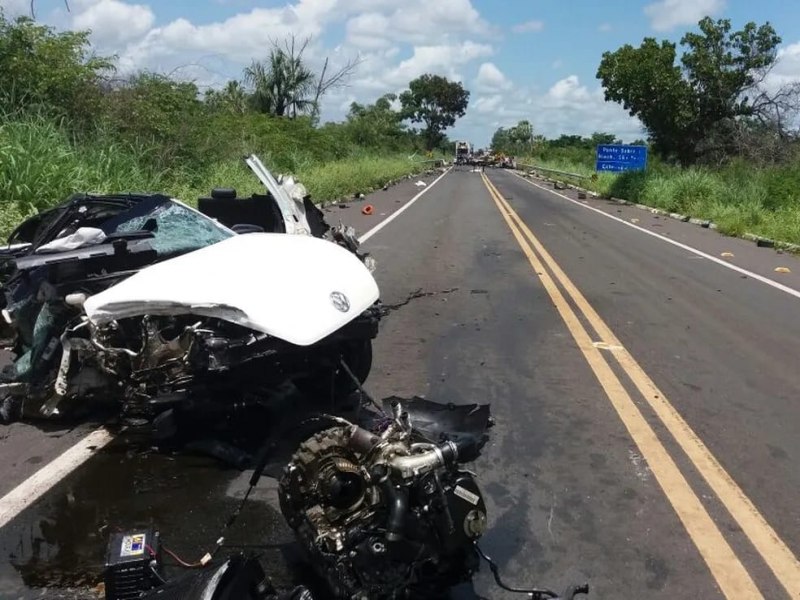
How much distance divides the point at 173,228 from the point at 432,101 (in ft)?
356

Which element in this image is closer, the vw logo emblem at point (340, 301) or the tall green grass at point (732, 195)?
the vw logo emblem at point (340, 301)

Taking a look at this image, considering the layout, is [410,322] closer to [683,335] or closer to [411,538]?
[683,335]

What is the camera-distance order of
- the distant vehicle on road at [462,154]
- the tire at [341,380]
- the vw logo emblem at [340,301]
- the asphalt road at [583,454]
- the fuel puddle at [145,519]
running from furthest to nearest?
the distant vehicle on road at [462,154] < the tire at [341,380] < the vw logo emblem at [340,301] < the asphalt road at [583,454] < the fuel puddle at [145,519]

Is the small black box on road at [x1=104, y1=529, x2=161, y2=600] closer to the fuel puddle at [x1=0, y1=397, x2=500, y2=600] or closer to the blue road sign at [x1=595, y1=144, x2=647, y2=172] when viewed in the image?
the fuel puddle at [x1=0, y1=397, x2=500, y2=600]

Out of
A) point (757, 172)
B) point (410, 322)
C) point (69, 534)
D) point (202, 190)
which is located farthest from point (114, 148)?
point (757, 172)

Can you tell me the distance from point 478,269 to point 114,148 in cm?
721

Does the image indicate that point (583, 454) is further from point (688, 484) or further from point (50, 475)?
point (50, 475)

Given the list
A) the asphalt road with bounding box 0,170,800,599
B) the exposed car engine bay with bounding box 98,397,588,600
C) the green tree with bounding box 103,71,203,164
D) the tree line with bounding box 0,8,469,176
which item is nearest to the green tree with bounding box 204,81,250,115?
the tree line with bounding box 0,8,469,176

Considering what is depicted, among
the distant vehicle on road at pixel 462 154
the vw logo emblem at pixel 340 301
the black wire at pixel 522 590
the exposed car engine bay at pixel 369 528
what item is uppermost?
the vw logo emblem at pixel 340 301

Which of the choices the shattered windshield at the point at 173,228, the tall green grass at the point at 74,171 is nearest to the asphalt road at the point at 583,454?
the shattered windshield at the point at 173,228

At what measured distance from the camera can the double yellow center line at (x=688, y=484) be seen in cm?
350

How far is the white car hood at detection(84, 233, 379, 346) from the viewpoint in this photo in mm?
3662

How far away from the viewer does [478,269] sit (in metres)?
12.4

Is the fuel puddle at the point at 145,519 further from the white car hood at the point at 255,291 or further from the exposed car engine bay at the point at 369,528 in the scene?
the white car hood at the point at 255,291
